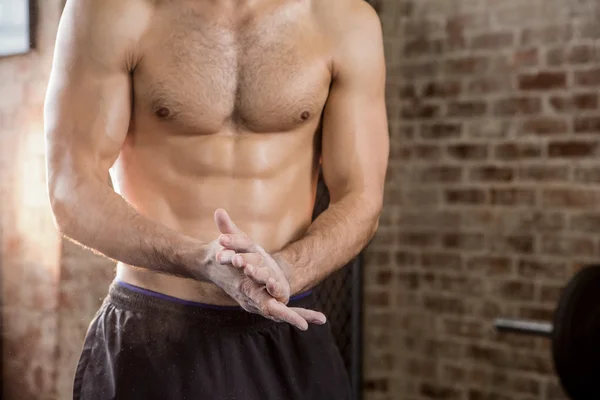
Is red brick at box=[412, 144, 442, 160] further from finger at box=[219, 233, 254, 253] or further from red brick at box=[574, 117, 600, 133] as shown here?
finger at box=[219, 233, 254, 253]

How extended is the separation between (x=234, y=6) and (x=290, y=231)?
381 millimetres

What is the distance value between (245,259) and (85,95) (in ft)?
1.26

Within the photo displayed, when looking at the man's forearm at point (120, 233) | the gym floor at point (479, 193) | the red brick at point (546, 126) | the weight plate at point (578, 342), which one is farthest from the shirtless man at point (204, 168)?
the red brick at point (546, 126)

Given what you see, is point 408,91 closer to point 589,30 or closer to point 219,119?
point 589,30

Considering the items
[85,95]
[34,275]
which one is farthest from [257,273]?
[34,275]

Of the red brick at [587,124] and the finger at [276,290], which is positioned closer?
the finger at [276,290]

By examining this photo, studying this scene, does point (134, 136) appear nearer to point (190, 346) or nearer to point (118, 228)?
point (118, 228)

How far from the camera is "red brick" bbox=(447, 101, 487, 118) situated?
86.0 inches

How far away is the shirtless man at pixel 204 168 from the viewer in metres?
1.09

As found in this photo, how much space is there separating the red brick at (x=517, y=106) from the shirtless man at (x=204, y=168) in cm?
97

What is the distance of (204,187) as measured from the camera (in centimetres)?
117

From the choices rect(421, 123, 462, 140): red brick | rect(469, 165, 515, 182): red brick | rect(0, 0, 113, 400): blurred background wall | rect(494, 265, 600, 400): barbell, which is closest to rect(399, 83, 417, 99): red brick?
rect(421, 123, 462, 140): red brick

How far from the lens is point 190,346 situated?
3.74ft

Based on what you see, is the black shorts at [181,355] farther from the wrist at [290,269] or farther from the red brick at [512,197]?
the red brick at [512,197]
